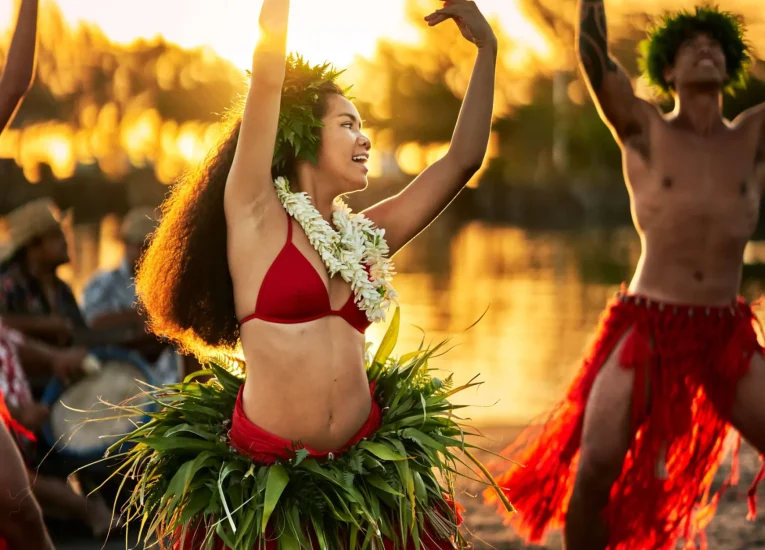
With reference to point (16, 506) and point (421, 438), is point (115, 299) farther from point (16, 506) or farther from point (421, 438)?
point (421, 438)

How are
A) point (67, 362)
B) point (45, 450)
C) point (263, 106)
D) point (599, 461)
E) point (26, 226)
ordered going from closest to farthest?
point (263, 106)
point (599, 461)
point (67, 362)
point (45, 450)
point (26, 226)

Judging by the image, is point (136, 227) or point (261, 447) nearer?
point (261, 447)

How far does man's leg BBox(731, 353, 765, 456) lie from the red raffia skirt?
0.03 meters

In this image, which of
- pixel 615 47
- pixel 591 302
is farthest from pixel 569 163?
pixel 591 302

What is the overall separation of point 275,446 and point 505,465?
336 cm

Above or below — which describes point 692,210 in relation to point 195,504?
above

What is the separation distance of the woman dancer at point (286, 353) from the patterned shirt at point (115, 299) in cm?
283

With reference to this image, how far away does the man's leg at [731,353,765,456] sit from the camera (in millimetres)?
4184

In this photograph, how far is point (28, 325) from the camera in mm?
5391

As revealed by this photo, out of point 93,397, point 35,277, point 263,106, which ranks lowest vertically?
point 93,397

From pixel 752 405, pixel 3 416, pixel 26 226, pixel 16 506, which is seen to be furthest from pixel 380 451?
pixel 26 226

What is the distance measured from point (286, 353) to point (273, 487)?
1.08 feet

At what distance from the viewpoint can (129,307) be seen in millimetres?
5961

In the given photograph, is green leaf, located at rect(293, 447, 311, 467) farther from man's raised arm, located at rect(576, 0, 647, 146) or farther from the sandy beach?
man's raised arm, located at rect(576, 0, 647, 146)
